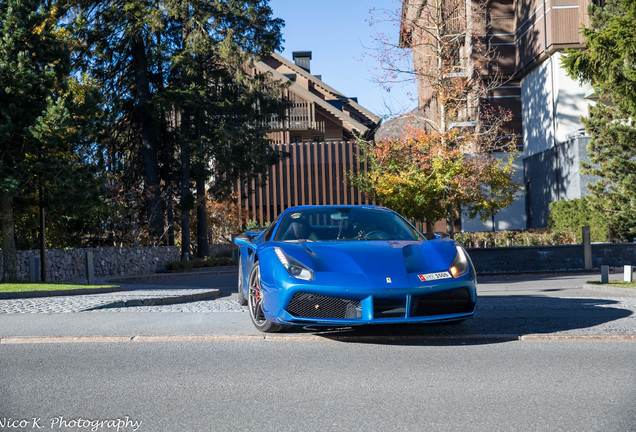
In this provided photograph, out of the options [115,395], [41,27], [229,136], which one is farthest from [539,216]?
[115,395]

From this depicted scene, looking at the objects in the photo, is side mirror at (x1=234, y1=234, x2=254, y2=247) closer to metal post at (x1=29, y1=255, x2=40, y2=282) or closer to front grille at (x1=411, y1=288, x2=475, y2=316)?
front grille at (x1=411, y1=288, x2=475, y2=316)

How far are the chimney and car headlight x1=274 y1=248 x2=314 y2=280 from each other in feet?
234

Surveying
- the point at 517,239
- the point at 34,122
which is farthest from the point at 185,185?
the point at 517,239

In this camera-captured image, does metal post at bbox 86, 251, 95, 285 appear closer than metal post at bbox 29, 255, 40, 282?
Yes

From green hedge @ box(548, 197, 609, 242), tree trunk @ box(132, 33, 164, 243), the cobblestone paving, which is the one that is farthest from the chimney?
the cobblestone paving

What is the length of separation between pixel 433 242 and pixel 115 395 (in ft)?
13.0

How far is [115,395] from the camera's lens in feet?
17.0

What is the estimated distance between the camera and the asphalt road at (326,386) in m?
4.43

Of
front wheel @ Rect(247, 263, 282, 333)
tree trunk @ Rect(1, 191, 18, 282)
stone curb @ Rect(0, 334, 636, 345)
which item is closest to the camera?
stone curb @ Rect(0, 334, 636, 345)

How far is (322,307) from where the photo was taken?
6.87 metres

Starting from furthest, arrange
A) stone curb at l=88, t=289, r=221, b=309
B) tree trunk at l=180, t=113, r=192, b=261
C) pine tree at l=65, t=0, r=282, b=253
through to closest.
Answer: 1. tree trunk at l=180, t=113, r=192, b=261
2. pine tree at l=65, t=0, r=282, b=253
3. stone curb at l=88, t=289, r=221, b=309

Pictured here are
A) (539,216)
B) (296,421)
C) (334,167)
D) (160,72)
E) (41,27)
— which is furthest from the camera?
(334,167)

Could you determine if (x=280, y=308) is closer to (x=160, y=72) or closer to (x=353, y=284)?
(x=353, y=284)

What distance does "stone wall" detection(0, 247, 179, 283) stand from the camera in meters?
23.4
